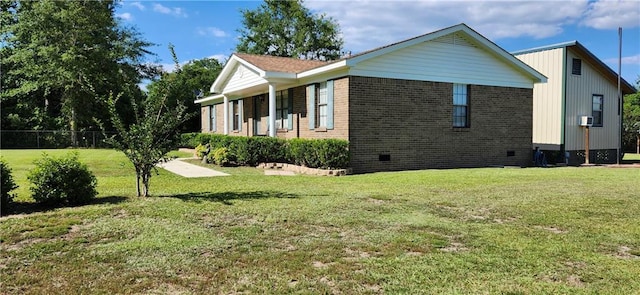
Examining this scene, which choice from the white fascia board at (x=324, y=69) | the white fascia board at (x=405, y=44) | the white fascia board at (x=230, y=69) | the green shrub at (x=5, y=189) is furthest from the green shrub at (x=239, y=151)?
the green shrub at (x=5, y=189)

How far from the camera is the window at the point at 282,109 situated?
57.2 feet

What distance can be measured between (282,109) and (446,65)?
21.3ft

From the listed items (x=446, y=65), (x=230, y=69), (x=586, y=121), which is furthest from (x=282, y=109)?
(x=586, y=121)

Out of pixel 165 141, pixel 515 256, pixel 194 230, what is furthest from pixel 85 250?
pixel 515 256

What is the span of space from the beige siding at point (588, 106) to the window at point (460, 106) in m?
5.49

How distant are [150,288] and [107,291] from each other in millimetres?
310

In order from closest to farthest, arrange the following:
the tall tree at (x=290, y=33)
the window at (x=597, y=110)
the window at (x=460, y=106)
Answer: the window at (x=460, y=106) → the window at (x=597, y=110) → the tall tree at (x=290, y=33)

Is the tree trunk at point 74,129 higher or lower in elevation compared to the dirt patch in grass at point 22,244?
higher

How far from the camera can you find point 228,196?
797 centimetres

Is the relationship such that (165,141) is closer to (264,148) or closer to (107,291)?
(107,291)

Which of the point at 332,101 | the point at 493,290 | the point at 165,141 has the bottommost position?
the point at 493,290

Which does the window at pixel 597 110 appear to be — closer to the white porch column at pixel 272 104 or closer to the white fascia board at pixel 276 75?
the white fascia board at pixel 276 75

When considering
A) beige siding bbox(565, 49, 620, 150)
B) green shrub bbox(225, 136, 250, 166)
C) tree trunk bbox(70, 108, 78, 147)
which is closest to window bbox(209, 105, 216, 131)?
tree trunk bbox(70, 108, 78, 147)

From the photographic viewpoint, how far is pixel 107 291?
348cm
